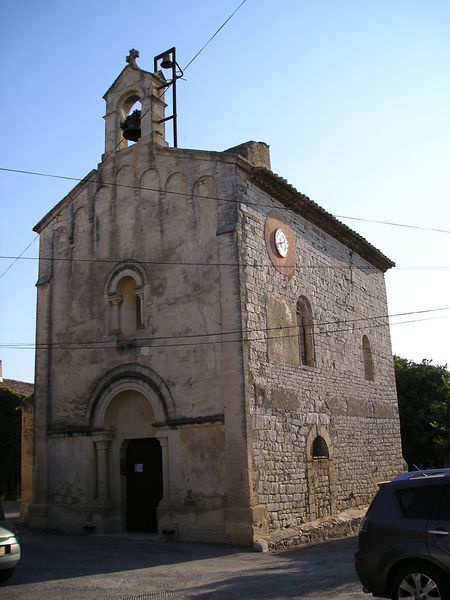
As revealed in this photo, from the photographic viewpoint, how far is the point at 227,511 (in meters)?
12.3

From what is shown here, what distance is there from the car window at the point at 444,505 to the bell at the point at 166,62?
1518 cm

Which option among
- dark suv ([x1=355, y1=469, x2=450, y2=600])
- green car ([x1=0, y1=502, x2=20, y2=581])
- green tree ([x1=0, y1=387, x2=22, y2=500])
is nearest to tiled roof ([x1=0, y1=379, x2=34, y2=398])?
green tree ([x1=0, y1=387, x2=22, y2=500])

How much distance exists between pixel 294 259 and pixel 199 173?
3366 millimetres

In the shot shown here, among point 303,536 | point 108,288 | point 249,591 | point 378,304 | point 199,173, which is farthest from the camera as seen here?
point 378,304

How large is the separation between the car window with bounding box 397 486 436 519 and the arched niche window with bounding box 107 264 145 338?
9544 millimetres

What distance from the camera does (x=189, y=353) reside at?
45.0 ft

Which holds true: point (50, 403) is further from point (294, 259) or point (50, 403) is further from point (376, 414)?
point (376, 414)

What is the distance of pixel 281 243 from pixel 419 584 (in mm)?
10304

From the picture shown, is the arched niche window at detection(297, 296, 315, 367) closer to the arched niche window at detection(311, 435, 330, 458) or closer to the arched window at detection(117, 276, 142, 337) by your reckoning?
the arched niche window at detection(311, 435, 330, 458)

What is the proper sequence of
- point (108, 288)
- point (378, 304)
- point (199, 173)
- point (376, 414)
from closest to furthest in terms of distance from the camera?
point (199, 173), point (108, 288), point (376, 414), point (378, 304)

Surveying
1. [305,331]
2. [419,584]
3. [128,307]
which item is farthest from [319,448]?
[419,584]

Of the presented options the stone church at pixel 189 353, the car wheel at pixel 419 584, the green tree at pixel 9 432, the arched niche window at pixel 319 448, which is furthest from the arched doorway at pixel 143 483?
the green tree at pixel 9 432

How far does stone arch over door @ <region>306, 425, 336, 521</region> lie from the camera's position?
47.9 ft

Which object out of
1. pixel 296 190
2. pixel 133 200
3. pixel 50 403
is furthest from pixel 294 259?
pixel 50 403
